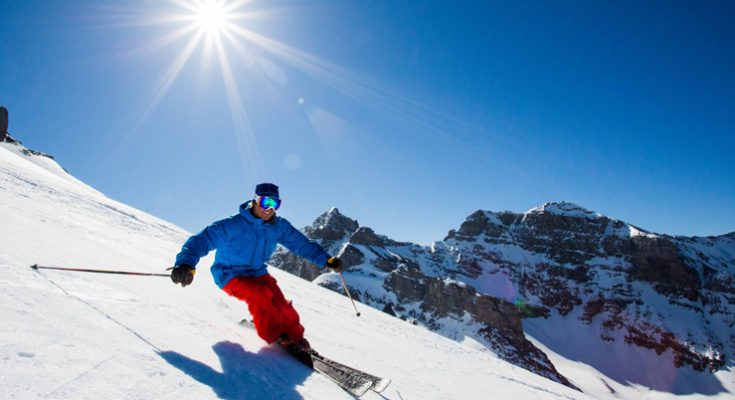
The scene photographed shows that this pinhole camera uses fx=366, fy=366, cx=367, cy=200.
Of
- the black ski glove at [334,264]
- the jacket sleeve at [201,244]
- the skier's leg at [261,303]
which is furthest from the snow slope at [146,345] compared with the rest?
the black ski glove at [334,264]

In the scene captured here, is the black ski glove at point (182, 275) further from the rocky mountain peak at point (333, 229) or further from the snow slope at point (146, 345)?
the rocky mountain peak at point (333, 229)

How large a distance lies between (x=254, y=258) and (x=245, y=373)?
2.03 meters

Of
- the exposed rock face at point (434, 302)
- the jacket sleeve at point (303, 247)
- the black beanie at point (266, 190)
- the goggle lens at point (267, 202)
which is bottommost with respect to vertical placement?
the exposed rock face at point (434, 302)

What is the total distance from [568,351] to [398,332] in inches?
7299

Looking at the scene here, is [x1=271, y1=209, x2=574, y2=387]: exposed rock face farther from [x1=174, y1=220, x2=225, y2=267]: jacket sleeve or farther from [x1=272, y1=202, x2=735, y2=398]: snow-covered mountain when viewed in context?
[x1=174, y1=220, x2=225, y2=267]: jacket sleeve

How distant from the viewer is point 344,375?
3.36m

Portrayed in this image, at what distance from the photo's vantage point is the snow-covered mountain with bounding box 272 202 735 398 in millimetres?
126438

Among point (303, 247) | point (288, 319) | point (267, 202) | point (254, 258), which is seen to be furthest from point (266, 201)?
point (288, 319)

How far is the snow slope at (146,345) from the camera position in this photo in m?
1.86

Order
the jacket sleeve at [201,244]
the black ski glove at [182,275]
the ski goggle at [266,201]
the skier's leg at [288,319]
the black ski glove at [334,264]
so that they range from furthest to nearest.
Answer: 1. the black ski glove at [334,264]
2. the ski goggle at [266,201]
3. the skier's leg at [288,319]
4. the jacket sleeve at [201,244]
5. the black ski glove at [182,275]

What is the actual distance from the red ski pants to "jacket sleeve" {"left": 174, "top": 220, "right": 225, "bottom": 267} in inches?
19.9

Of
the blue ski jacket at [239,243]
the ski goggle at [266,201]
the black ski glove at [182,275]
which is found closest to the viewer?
the black ski glove at [182,275]

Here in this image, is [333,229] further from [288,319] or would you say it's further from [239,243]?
[288,319]

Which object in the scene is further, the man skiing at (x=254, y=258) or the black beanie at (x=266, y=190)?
the black beanie at (x=266, y=190)
